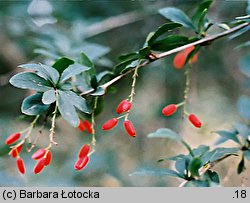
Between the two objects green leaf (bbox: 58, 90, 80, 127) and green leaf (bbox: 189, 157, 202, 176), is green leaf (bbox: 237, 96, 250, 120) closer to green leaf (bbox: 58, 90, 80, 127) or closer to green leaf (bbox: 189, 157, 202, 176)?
green leaf (bbox: 189, 157, 202, 176)

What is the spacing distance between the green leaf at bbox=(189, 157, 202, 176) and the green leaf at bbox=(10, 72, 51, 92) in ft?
1.12

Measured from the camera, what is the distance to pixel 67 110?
33.6 inches

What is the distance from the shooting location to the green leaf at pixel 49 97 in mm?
836

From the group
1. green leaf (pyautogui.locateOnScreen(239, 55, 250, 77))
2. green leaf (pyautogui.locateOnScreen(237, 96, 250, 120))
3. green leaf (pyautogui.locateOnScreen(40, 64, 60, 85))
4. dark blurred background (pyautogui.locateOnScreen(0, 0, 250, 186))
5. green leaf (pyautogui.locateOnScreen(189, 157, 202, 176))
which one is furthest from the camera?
dark blurred background (pyautogui.locateOnScreen(0, 0, 250, 186))

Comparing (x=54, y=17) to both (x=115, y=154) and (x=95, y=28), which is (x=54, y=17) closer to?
(x=95, y=28)

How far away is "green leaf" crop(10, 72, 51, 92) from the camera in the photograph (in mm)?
870

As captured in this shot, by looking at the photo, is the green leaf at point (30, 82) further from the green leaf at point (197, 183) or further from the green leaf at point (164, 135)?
the green leaf at point (197, 183)

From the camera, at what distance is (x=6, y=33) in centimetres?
206

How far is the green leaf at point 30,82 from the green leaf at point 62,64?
7cm

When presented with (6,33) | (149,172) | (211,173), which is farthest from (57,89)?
(6,33)

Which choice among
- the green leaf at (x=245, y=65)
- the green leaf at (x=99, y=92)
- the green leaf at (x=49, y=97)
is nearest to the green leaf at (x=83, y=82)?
the green leaf at (x=99, y=92)

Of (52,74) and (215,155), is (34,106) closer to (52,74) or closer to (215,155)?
(52,74)

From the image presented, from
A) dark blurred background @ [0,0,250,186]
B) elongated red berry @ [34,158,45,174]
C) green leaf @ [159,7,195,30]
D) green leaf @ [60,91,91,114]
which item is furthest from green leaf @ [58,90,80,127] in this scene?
dark blurred background @ [0,0,250,186]

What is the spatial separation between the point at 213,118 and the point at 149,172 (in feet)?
4.78
